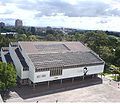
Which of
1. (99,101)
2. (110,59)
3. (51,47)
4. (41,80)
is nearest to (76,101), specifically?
(99,101)

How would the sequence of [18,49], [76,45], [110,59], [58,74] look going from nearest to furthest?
[58,74]
[18,49]
[76,45]
[110,59]

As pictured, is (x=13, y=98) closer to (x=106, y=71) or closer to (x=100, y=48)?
(x=106, y=71)

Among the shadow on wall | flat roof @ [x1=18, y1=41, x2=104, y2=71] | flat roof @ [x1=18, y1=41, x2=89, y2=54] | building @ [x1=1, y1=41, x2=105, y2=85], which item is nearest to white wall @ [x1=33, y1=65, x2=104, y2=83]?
building @ [x1=1, y1=41, x2=105, y2=85]

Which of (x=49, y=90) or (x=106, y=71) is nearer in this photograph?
(x=49, y=90)

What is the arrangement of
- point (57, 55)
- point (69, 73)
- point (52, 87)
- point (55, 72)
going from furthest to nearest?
point (57, 55)
point (69, 73)
point (55, 72)
point (52, 87)

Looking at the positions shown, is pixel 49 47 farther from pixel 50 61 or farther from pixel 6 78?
pixel 6 78

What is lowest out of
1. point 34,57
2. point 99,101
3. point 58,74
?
point 99,101

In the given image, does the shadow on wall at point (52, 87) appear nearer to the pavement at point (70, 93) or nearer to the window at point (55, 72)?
the pavement at point (70, 93)

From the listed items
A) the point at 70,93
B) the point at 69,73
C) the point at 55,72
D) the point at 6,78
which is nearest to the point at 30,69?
the point at 55,72
